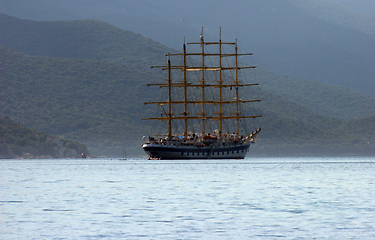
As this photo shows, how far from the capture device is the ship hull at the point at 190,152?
13500 centimetres

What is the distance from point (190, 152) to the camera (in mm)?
138875

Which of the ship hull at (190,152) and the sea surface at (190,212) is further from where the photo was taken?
the ship hull at (190,152)

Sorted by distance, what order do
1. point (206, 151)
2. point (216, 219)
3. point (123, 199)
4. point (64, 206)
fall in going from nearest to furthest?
1. point (216, 219)
2. point (64, 206)
3. point (123, 199)
4. point (206, 151)

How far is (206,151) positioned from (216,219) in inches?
4361

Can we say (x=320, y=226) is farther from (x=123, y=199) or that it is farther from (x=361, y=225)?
(x=123, y=199)

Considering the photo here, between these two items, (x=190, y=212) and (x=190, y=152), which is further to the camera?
(x=190, y=152)

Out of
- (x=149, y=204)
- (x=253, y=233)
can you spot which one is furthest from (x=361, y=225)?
(x=149, y=204)

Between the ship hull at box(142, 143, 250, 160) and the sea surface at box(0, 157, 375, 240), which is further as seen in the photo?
the ship hull at box(142, 143, 250, 160)

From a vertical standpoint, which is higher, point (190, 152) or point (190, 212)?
point (190, 152)

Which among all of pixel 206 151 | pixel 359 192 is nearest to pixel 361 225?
pixel 359 192

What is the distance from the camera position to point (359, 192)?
140 ft

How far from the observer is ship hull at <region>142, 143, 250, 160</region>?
13500cm

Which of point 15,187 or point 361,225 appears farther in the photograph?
point 15,187

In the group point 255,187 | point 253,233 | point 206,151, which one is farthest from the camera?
point 206,151
